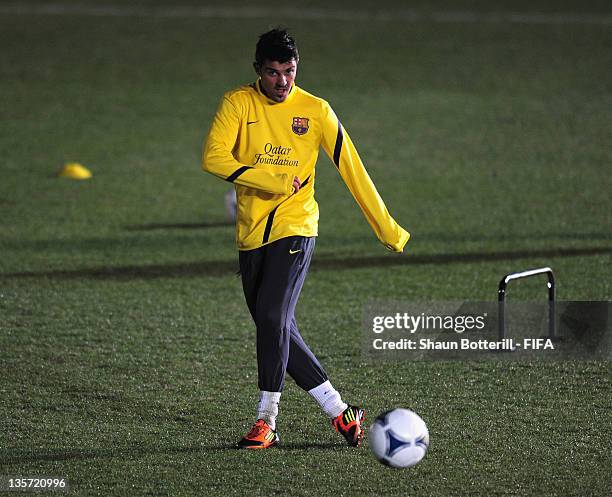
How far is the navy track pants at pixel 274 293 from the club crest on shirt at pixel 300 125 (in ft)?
1.62

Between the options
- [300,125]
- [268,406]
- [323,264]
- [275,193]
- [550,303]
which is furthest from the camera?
[323,264]

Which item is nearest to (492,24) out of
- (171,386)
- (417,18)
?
(417,18)

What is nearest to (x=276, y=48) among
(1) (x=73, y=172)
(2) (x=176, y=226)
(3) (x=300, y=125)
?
(3) (x=300, y=125)

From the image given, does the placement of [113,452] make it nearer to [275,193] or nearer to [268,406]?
[268,406]

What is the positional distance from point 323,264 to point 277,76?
14.1ft

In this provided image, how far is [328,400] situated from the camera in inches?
230

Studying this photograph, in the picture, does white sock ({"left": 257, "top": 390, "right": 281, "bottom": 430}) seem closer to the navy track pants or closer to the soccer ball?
the navy track pants

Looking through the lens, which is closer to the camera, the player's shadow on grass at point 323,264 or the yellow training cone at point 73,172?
the player's shadow on grass at point 323,264

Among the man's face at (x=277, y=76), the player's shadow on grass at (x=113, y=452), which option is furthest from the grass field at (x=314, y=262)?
the man's face at (x=277, y=76)

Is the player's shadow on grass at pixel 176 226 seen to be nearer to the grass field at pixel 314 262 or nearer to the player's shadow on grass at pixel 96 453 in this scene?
the grass field at pixel 314 262

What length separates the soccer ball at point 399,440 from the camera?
540 centimetres

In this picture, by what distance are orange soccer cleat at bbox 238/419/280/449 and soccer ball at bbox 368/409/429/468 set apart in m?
0.56

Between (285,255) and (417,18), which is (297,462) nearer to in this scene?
(285,255)

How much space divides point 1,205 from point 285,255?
6.69 m
